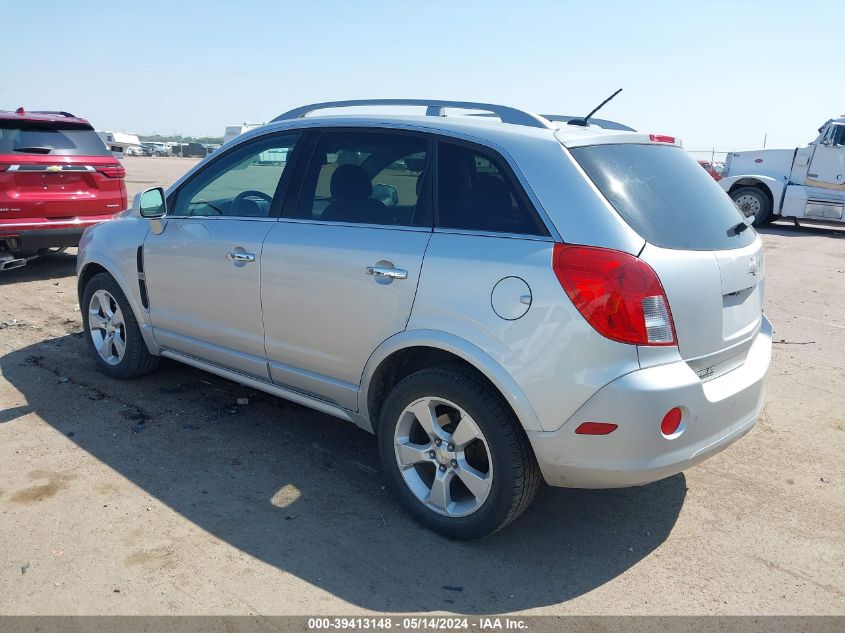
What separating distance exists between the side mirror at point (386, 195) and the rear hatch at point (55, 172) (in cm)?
566

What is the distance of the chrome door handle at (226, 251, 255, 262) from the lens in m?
3.97

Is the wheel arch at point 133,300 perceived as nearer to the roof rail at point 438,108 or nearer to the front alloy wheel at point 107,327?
the front alloy wheel at point 107,327

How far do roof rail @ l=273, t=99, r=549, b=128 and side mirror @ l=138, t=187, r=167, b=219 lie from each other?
914 millimetres

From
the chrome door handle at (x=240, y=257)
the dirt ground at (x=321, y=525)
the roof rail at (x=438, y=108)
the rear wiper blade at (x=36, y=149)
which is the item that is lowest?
the dirt ground at (x=321, y=525)

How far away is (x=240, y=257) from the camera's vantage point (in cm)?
402

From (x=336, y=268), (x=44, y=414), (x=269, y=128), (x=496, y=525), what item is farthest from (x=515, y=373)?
(x=44, y=414)

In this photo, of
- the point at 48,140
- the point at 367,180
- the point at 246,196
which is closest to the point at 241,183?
the point at 246,196

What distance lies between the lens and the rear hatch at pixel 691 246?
2920mm

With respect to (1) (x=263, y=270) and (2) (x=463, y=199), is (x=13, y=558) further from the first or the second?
(2) (x=463, y=199)

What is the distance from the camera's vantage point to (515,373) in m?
2.94

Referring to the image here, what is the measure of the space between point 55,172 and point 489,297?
22.2ft

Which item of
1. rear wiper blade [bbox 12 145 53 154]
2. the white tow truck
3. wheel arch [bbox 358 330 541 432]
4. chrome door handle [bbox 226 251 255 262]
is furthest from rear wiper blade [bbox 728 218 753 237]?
the white tow truck

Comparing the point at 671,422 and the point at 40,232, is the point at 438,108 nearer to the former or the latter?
the point at 671,422

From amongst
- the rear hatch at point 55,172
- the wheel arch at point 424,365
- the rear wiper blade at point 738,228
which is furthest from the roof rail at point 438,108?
the rear hatch at point 55,172
